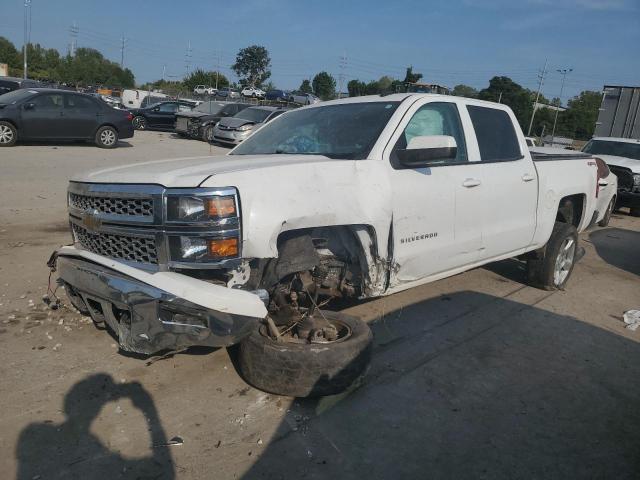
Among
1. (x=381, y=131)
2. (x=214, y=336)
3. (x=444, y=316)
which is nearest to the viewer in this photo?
(x=214, y=336)

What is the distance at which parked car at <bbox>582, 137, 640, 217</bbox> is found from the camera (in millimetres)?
11930

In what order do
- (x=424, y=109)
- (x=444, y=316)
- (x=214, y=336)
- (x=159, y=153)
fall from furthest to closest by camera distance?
(x=159, y=153)
(x=444, y=316)
(x=424, y=109)
(x=214, y=336)

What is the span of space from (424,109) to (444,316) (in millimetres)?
1845

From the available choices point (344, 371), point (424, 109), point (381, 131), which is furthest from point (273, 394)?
point (424, 109)

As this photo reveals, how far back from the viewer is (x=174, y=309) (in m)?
2.82

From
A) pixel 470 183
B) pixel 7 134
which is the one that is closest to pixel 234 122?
pixel 7 134

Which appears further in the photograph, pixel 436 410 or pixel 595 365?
pixel 595 365

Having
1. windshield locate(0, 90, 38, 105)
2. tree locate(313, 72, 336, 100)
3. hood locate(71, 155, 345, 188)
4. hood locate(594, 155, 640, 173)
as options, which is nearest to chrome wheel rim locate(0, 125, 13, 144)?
windshield locate(0, 90, 38, 105)

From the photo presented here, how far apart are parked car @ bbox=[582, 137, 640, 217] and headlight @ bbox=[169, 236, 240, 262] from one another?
1163cm

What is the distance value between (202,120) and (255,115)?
2836mm

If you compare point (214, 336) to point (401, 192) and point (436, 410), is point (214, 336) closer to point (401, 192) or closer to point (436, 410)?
point (436, 410)

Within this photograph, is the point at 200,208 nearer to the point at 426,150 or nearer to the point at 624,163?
the point at 426,150

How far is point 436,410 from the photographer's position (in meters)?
3.24

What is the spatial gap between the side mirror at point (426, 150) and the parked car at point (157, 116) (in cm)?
2160
